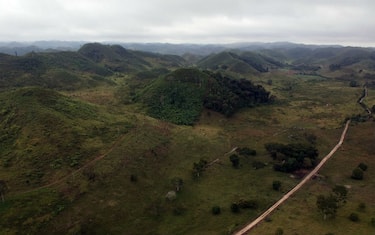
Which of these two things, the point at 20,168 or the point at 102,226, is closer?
the point at 102,226

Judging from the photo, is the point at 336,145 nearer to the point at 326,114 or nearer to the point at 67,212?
the point at 326,114

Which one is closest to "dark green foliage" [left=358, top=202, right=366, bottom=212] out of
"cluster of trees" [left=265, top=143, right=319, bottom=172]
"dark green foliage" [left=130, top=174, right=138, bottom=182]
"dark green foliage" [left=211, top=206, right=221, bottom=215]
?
"cluster of trees" [left=265, top=143, right=319, bottom=172]

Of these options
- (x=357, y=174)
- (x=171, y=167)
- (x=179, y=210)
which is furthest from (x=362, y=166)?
(x=179, y=210)

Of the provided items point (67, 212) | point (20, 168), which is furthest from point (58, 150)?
point (67, 212)

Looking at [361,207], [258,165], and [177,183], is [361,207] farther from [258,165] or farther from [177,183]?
[177,183]

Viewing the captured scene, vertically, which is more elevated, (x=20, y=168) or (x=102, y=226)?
(x=20, y=168)

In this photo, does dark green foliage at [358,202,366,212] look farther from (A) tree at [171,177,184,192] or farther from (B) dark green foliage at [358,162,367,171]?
(A) tree at [171,177,184,192]
